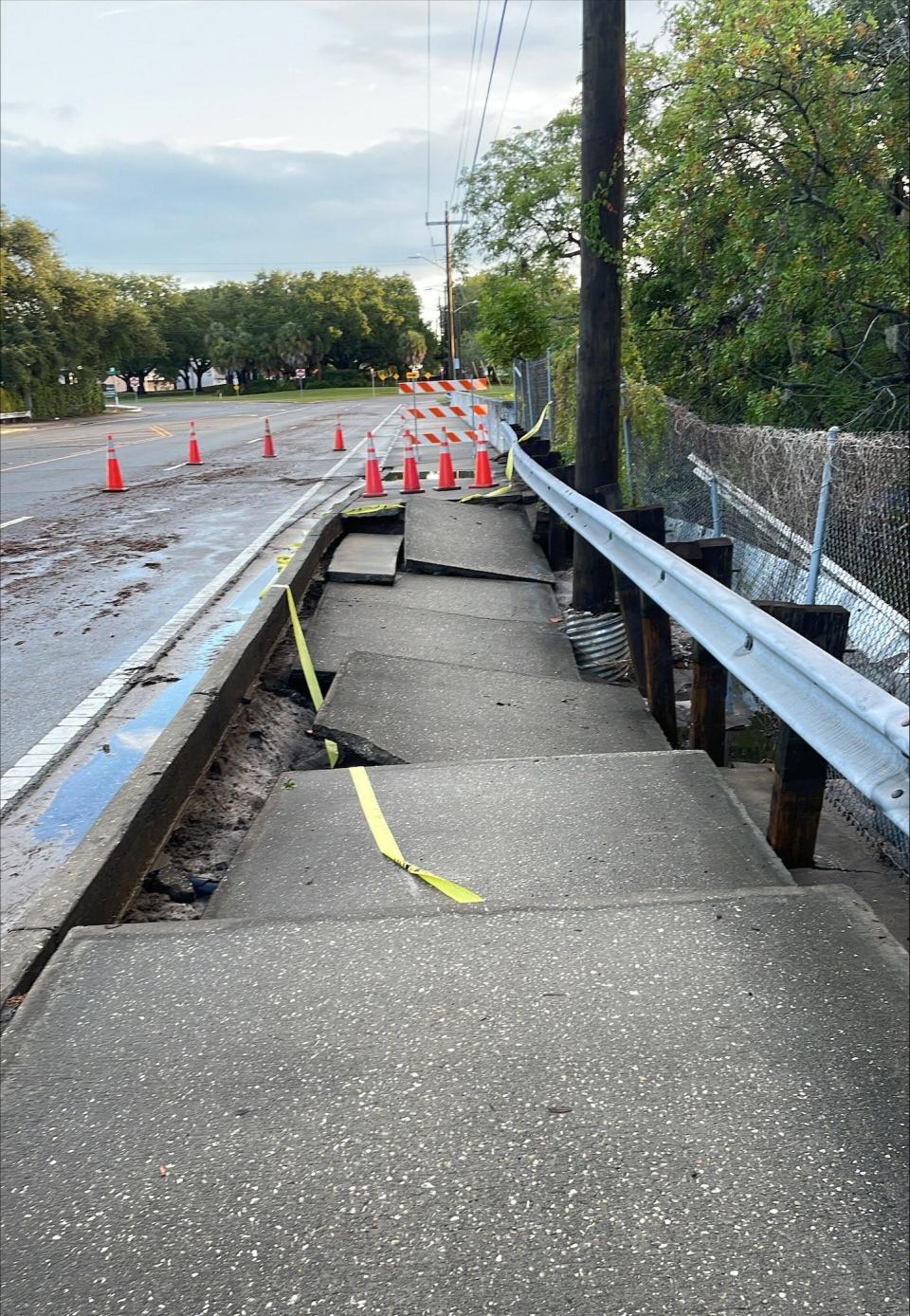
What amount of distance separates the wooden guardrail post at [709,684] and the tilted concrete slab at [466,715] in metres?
0.75

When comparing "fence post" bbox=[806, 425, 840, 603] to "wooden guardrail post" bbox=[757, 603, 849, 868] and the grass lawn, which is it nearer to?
"wooden guardrail post" bbox=[757, 603, 849, 868]

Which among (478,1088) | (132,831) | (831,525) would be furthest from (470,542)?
(478,1088)

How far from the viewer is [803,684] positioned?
9.13 feet

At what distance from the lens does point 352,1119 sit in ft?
7.93

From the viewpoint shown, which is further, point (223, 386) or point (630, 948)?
point (223, 386)

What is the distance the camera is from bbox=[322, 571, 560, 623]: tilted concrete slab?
866 centimetres

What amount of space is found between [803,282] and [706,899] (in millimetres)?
8546

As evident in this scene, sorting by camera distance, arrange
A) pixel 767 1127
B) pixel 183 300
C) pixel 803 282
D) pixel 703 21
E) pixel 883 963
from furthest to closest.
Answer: pixel 183 300 < pixel 703 21 < pixel 803 282 < pixel 883 963 < pixel 767 1127

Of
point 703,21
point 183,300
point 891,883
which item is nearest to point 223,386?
point 183,300

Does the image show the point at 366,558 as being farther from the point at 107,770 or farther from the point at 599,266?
the point at 107,770

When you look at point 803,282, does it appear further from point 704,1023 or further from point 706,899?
point 704,1023

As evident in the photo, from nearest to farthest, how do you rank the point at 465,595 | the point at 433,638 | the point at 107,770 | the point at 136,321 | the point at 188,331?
the point at 107,770
the point at 433,638
the point at 465,595
the point at 136,321
the point at 188,331

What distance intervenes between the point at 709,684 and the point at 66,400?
220 feet

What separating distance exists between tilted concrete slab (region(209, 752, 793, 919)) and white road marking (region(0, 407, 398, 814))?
1.51m
